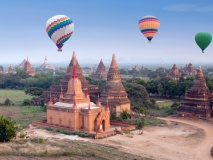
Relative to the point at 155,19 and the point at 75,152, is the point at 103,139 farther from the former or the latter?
the point at 155,19

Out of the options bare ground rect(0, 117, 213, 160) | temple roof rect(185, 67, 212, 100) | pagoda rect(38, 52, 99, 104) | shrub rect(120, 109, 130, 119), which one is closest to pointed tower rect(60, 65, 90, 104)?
bare ground rect(0, 117, 213, 160)

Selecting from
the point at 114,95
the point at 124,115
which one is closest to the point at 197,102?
the point at 124,115

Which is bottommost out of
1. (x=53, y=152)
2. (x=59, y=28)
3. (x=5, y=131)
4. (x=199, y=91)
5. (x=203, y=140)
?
(x=203, y=140)

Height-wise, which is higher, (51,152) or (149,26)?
(149,26)

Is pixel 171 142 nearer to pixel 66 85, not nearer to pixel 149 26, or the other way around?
pixel 149 26

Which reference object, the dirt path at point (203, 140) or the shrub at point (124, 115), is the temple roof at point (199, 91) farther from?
the shrub at point (124, 115)

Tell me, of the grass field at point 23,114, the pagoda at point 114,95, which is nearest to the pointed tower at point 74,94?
the grass field at point 23,114

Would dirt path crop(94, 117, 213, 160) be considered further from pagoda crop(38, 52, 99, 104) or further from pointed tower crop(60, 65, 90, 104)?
pagoda crop(38, 52, 99, 104)
